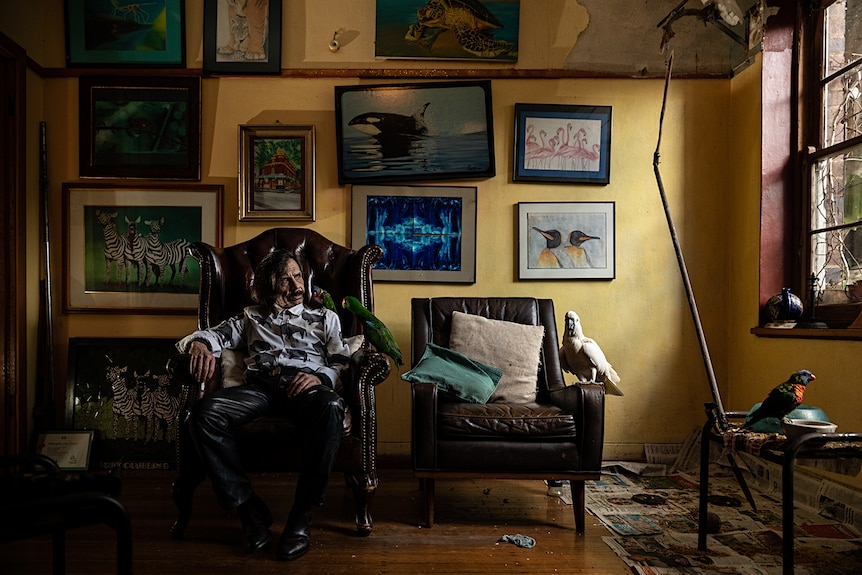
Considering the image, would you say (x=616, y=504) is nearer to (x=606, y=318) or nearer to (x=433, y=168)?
(x=606, y=318)

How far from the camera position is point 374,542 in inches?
98.6

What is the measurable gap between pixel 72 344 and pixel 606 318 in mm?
Result: 3079

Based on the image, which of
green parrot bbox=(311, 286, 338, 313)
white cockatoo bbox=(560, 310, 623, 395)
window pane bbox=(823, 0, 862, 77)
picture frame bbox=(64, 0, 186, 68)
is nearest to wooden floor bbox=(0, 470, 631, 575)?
white cockatoo bbox=(560, 310, 623, 395)

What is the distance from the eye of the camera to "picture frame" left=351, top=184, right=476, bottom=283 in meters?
3.71

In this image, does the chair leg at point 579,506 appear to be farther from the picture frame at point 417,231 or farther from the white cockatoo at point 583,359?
the picture frame at point 417,231

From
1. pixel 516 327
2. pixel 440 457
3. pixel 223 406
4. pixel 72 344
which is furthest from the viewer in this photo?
pixel 72 344

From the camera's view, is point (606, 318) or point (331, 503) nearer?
point (331, 503)

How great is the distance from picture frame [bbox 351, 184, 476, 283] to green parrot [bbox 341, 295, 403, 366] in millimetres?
865

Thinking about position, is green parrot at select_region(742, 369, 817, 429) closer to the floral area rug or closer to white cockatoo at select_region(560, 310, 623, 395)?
the floral area rug

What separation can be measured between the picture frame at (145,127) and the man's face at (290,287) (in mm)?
1224

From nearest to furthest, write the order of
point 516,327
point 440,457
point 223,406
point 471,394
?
point 223,406 < point 440,457 < point 471,394 < point 516,327

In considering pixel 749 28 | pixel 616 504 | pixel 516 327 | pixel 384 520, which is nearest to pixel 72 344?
pixel 384 520

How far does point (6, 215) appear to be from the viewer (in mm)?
3338

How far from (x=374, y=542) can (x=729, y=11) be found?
293 centimetres
